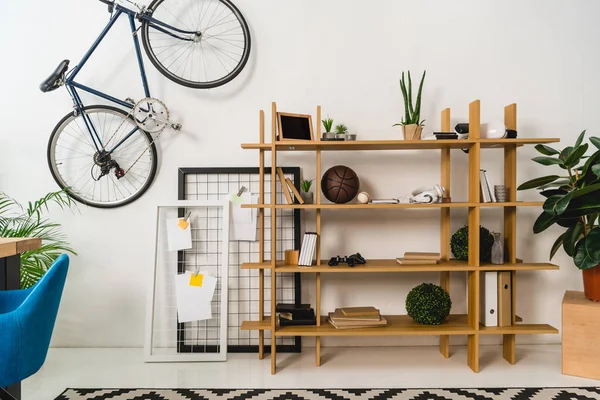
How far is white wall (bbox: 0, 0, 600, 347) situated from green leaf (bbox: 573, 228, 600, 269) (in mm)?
565

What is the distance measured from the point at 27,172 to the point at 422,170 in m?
2.71

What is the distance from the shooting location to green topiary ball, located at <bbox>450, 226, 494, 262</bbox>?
2.85 meters

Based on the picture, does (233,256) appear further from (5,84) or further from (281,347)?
(5,84)

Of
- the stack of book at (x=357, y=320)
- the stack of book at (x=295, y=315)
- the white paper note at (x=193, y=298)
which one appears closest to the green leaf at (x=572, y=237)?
the stack of book at (x=357, y=320)

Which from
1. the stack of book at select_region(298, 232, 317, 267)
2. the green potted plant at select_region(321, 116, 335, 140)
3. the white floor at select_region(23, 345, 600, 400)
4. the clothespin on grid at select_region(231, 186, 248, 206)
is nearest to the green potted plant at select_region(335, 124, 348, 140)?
the green potted plant at select_region(321, 116, 335, 140)

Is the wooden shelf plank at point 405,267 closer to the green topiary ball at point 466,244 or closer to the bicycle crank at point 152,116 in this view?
the green topiary ball at point 466,244

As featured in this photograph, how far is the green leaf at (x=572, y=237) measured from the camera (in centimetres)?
267

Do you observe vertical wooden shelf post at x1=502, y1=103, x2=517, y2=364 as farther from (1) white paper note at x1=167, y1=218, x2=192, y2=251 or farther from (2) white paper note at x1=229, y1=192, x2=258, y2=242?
(1) white paper note at x1=167, y1=218, x2=192, y2=251

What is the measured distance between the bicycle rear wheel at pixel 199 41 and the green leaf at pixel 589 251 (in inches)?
93.9

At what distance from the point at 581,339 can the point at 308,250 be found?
1628 mm

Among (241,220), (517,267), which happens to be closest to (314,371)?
(241,220)

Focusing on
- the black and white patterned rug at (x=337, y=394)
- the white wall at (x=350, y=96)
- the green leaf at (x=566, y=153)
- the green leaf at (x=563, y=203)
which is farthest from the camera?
the white wall at (x=350, y=96)

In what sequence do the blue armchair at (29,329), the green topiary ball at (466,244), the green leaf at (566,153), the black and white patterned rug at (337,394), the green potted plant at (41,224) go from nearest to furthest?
1. the blue armchair at (29,329)
2. the black and white patterned rug at (337,394)
3. the green leaf at (566,153)
4. the green topiary ball at (466,244)
5. the green potted plant at (41,224)

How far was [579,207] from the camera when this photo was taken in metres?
2.62
